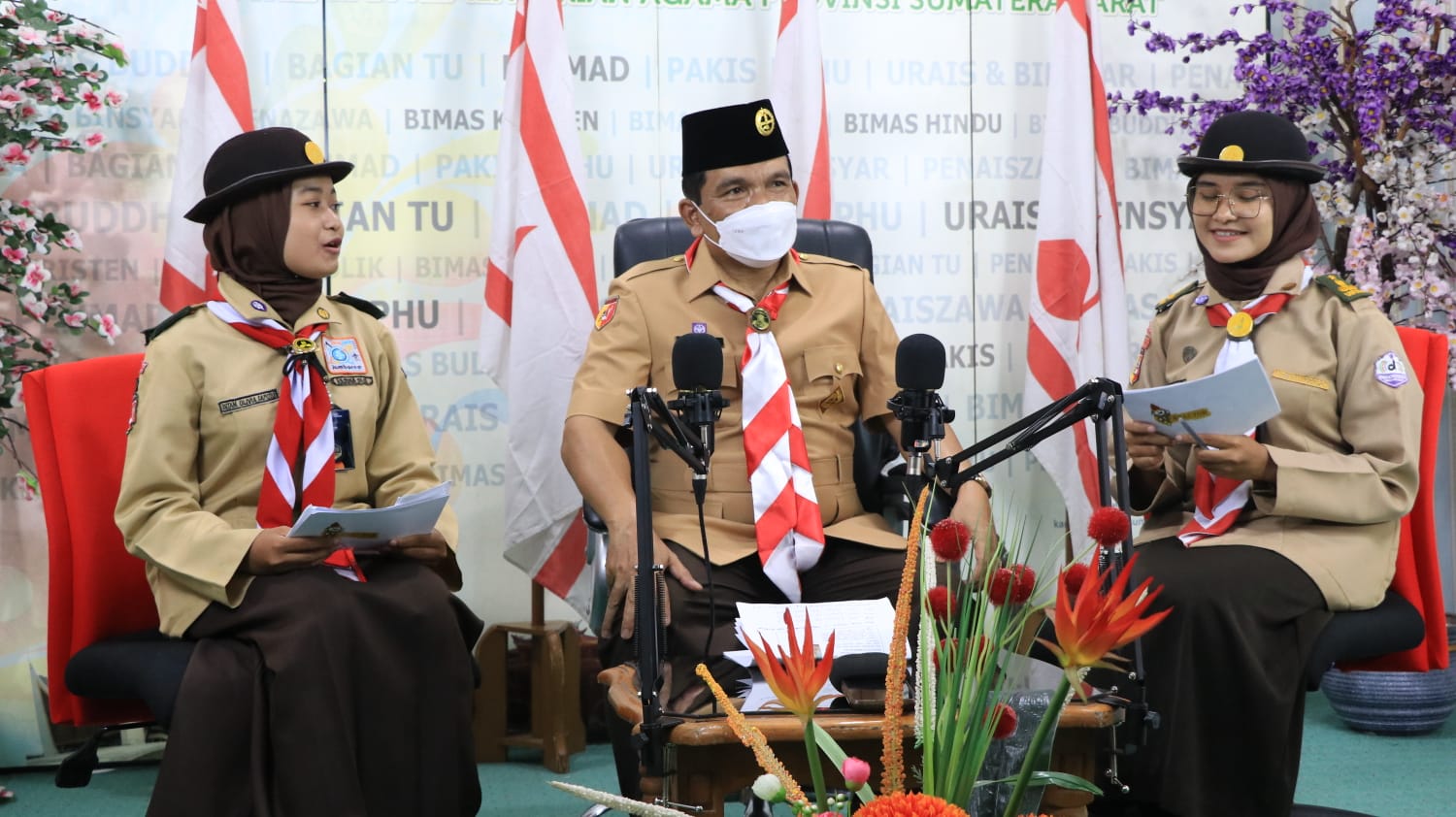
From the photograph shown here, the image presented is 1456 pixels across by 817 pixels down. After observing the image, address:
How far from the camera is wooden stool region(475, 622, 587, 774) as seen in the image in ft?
11.9

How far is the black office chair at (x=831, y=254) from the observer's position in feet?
10.0

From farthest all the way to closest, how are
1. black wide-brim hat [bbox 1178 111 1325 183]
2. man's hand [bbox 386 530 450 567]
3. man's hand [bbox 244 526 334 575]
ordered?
black wide-brim hat [bbox 1178 111 1325 183], man's hand [bbox 386 530 450 567], man's hand [bbox 244 526 334 575]

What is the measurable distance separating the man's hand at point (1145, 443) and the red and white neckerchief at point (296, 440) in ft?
5.13

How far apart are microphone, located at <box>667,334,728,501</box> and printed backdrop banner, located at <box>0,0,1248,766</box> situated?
189 centimetres

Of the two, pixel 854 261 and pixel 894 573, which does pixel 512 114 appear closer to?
pixel 854 261

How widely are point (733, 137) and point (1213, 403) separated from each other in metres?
1.14

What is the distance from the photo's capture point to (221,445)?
2691 millimetres

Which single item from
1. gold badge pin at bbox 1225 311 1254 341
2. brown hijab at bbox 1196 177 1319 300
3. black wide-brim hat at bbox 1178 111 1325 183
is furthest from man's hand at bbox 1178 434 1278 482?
black wide-brim hat at bbox 1178 111 1325 183

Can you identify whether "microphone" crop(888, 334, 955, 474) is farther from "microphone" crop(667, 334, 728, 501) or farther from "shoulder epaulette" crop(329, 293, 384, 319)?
"shoulder epaulette" crop(329, 293, 384, 319)

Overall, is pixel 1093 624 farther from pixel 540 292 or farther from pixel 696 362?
pixel 540 292

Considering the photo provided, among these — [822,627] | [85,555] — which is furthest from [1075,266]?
[85,555]

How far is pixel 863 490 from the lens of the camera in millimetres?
3146

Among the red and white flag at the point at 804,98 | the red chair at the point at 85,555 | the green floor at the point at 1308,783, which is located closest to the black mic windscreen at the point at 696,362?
the red chair at the point at 85,555

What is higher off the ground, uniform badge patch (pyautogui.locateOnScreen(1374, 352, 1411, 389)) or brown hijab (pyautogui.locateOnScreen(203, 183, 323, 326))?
brown hijab (pyautogui.locateOnScreen(203, 183, 323, 326))
